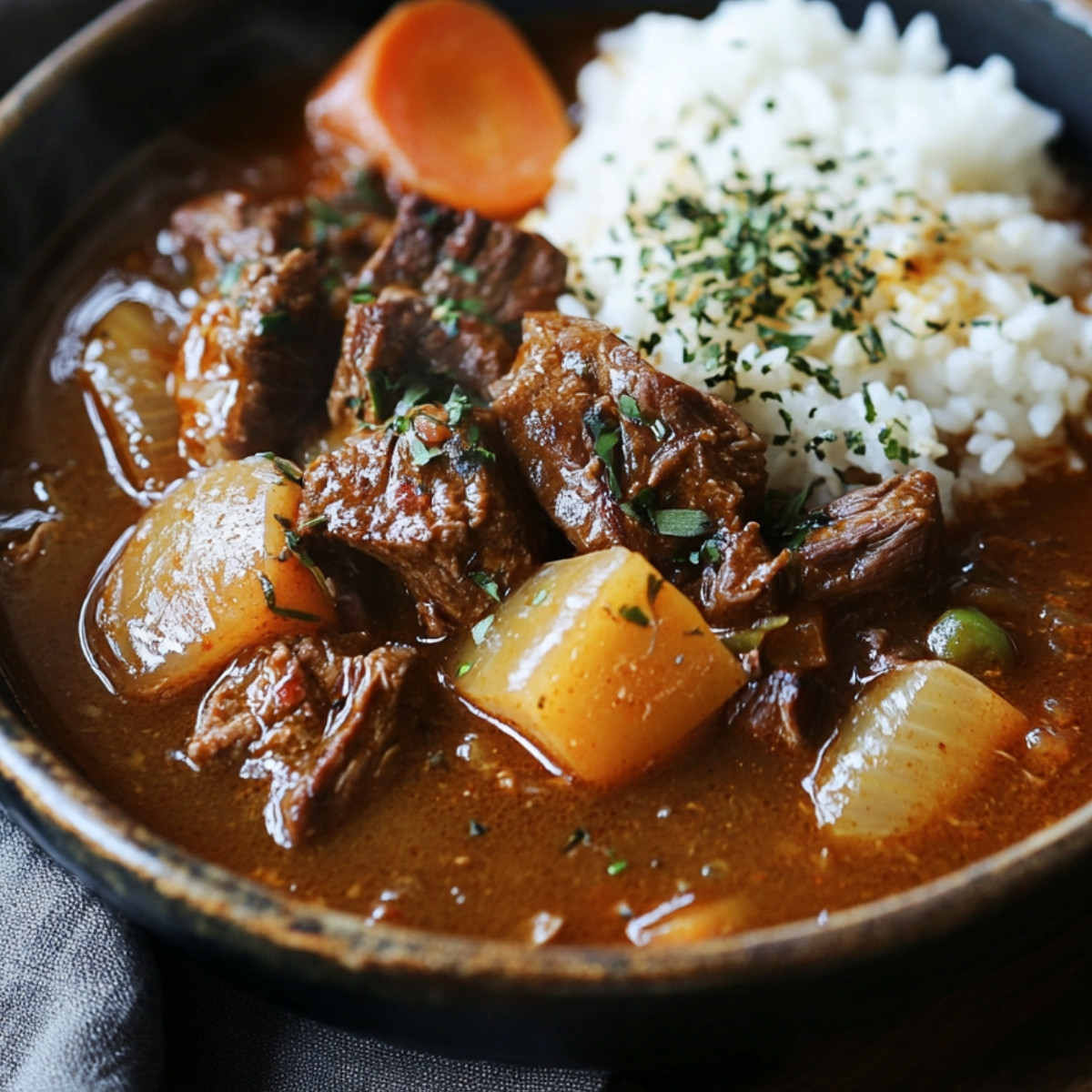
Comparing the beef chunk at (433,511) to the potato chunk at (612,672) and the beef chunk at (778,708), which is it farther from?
the beef chunk at (778,708)

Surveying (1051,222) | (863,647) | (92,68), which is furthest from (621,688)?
(92,68)

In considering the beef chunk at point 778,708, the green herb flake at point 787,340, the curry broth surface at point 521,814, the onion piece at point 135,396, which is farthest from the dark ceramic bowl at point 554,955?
the green herb flake at point 787,340

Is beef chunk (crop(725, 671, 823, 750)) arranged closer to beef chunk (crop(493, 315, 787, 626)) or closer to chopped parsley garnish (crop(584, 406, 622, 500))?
beef chunk (crop(493, 315, 787, 626))

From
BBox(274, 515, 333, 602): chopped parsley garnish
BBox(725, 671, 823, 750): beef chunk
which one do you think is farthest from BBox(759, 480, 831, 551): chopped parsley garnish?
BBox(274, 515, 333, 602): chopped parsley garnish

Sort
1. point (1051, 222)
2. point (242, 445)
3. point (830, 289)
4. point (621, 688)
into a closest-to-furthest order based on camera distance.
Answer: point (621, 688) → point (242, 445) → point (830, 289) → point (1051, 222)

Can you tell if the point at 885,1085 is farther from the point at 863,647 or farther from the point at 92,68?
the point at 92,68
